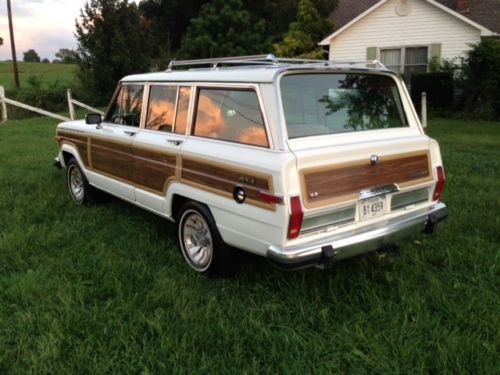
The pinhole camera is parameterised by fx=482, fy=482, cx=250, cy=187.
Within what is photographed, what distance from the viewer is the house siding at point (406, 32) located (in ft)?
57.1

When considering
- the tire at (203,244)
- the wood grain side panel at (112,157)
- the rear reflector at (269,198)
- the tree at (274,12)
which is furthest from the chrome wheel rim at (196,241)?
the tree at (274,12)

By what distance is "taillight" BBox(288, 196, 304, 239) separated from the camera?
3.23 metres

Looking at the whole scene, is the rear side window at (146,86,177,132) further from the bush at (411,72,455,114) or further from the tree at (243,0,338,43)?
the tree at (243,0,338,43)

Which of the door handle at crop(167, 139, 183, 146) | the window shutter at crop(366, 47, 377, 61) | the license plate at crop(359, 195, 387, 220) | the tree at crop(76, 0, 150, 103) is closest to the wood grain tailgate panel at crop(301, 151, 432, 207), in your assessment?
the license plate at crop(359, 195, 387, 220)

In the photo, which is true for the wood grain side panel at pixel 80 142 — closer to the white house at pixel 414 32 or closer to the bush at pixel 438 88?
the bush at pixel 438 88

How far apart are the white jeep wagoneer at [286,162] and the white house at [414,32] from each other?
596 inches

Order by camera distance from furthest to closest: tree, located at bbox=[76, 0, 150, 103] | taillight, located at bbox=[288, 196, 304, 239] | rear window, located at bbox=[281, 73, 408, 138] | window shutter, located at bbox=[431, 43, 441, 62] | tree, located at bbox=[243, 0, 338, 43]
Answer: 1. tree, located at bbox=[243, 0, 338, 43]
2. tree, located at bbox=[76, 0, 150, 103]
3. window shutter, located at bbox=[431, 43, 441, 62]
4. rear window, located at bbox=[281, 73, 408, 138]
5. taillight, located at bbox=[288, 196, 304, 239]

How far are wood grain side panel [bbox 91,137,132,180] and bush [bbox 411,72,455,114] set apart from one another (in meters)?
14.2

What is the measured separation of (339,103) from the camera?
3.94 meters

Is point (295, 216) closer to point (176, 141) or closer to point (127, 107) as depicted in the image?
point (176, 141)

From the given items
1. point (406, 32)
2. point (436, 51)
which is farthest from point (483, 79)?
point (406, 32)

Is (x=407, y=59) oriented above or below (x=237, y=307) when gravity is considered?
above

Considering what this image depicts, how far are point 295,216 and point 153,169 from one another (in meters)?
1.88

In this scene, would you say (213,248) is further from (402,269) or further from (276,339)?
(402,269)
